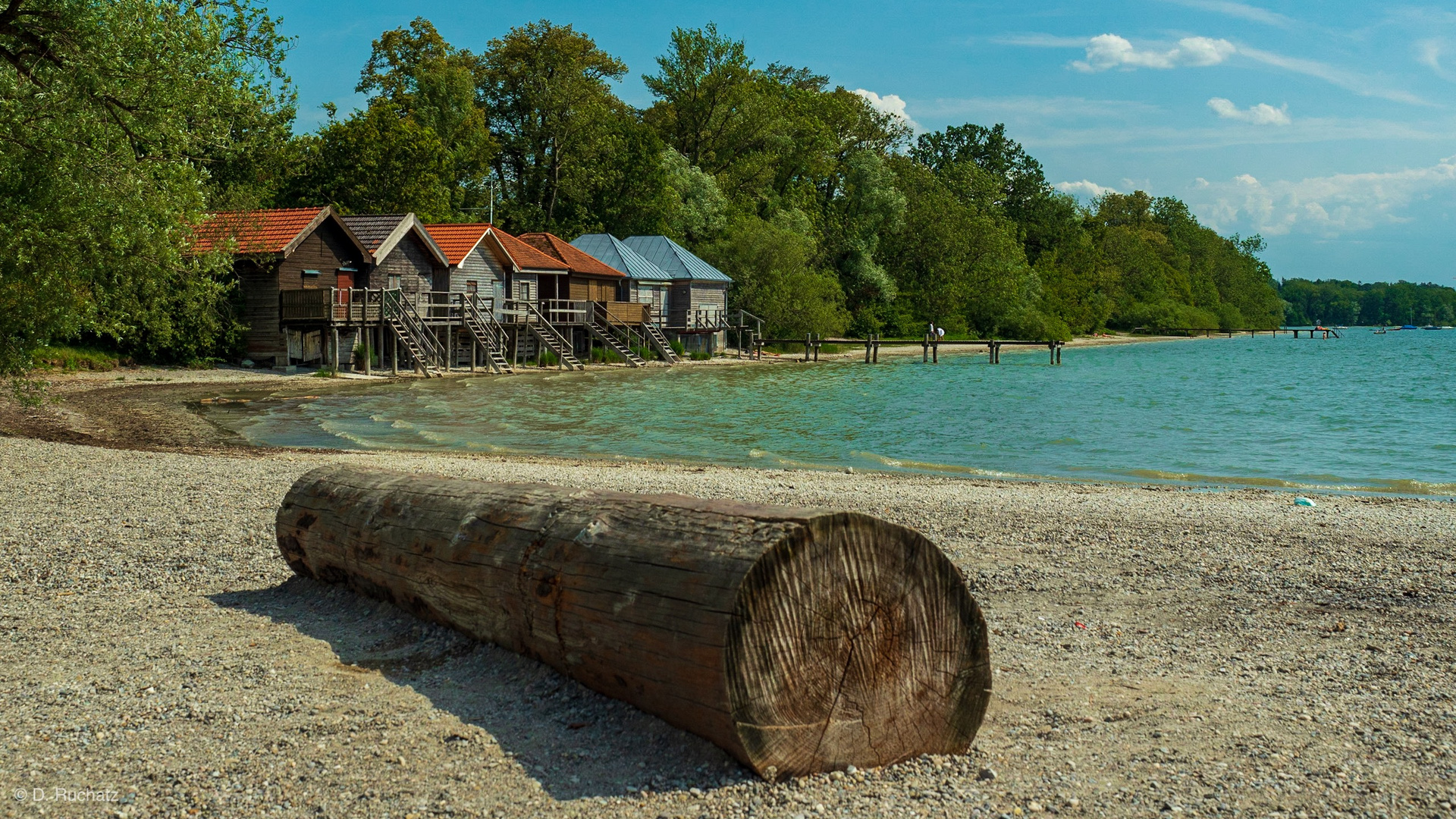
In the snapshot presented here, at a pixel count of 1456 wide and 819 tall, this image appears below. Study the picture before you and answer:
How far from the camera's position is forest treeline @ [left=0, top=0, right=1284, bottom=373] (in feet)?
47.3

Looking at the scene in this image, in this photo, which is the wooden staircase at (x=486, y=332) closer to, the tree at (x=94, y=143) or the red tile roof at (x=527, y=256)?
the red tile roof at (x=527, y=256)

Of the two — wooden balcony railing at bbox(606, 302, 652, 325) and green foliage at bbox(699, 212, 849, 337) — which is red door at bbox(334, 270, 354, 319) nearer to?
wooden balcony railing at bbox(606, 302, 652, 325)

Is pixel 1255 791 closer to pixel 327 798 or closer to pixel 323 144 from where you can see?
pixel 327 798

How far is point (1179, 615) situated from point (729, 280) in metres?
53.9

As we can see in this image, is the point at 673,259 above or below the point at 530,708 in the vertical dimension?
above

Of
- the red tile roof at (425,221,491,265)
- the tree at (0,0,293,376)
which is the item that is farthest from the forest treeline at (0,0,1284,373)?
the red tile roof at (425,221,491,265)

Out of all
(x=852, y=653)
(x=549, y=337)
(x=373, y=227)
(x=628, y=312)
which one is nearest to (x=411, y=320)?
(x=373, y=227)

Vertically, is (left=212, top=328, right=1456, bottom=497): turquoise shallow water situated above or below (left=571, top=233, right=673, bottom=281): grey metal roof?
below

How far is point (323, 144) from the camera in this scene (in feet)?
164

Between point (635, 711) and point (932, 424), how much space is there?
2329 cm

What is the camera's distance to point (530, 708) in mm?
4742

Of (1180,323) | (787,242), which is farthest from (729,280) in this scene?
(1180,323)

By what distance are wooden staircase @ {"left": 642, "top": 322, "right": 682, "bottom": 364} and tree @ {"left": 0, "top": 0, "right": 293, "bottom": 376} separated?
37.1 meters

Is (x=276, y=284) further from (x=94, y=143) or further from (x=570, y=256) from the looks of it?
(x=94, y=143)
